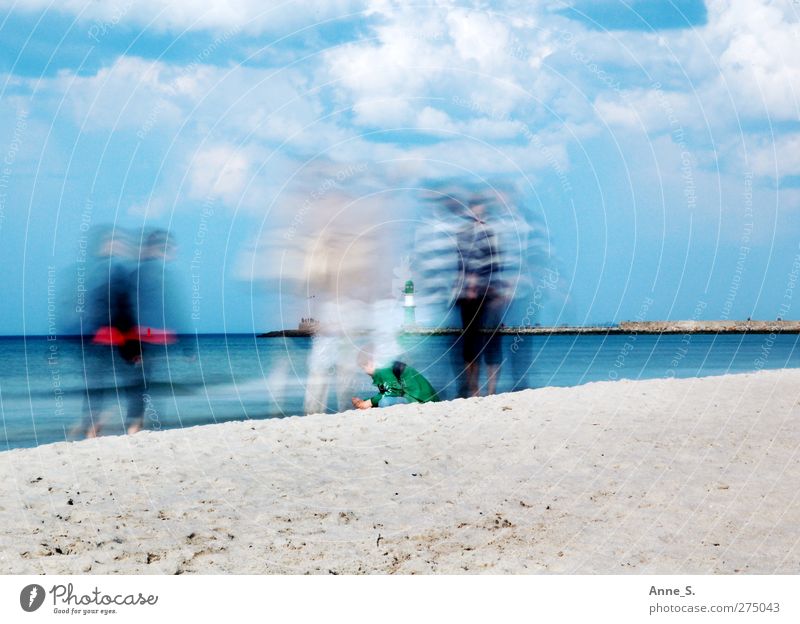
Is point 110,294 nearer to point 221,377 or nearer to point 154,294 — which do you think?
point 154,294

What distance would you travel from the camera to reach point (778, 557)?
791cm

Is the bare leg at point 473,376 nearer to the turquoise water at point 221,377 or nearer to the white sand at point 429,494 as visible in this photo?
the turquoise water at point 221,377

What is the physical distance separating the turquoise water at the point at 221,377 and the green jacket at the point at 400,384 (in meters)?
0.50

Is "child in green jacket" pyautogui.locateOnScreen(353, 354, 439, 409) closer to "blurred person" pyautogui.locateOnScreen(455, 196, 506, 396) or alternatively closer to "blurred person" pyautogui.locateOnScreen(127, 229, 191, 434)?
"blurred person" pyautogui.locateOnScreen(455, 196, 506, 396)

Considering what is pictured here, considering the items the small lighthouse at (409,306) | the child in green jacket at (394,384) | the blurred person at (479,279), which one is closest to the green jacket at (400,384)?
the child in green jacket at (394,384)

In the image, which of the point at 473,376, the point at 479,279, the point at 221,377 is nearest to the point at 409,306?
the point at 479,279

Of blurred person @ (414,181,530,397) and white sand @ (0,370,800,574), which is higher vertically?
blurred person @ (414,181,530,397)

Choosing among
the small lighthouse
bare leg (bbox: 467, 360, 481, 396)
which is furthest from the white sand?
bare leg (bbox: 467, 360, 481, 396)

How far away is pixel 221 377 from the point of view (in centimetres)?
3491

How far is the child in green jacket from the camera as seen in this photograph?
14578 mm

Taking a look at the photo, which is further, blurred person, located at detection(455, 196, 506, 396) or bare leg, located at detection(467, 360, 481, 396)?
bare leg, located at detection(467, 360, 481, 396)
